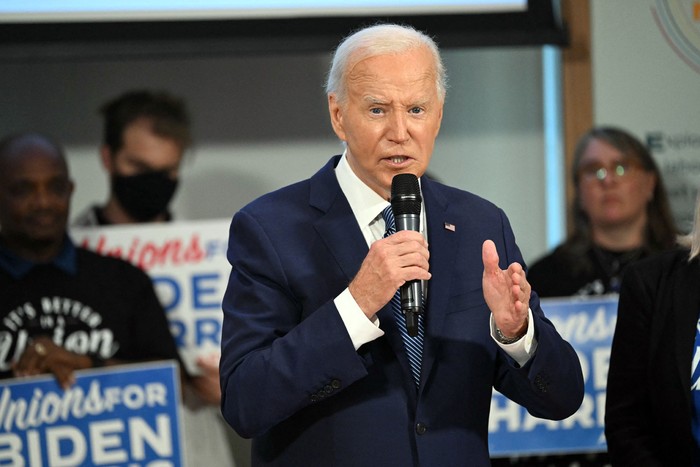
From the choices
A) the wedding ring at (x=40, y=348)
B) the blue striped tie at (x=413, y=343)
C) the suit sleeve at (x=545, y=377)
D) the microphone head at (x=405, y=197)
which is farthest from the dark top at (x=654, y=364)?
the wedding ring at (x=40, y=348)

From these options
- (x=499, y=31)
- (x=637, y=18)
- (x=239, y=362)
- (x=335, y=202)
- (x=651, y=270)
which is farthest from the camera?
Result: (x=637, y=18)

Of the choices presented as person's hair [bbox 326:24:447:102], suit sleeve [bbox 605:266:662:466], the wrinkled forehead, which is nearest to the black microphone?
person's hair [bbox 326:24:447:102]

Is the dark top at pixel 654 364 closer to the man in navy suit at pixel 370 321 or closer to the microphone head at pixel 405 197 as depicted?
the man in navy suit at pixel 370 321

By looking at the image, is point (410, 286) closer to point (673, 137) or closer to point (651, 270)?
point (651, 270)

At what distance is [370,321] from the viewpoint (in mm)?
1732

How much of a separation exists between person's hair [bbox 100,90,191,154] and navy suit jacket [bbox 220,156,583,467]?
2.45m

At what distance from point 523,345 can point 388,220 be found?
0.36 metres

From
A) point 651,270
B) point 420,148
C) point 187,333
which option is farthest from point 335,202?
point 187,333

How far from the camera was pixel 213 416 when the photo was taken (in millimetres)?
4164

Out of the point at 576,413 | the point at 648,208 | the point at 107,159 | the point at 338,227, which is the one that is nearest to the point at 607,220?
the point at 648,208

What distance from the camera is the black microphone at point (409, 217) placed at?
1.68 meters

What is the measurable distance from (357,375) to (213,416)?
2.58 m

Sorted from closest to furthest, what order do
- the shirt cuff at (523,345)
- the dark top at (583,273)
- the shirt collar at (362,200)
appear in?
1. the shirt cuff at (523,345)
2. the shirt collar at (362,200)
3. the dark top at (583,273)

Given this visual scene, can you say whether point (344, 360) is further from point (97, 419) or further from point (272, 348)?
point (97, 419)
